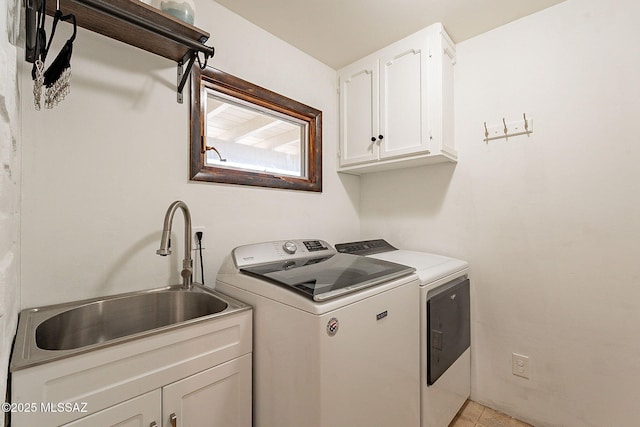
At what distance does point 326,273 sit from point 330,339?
37 cm

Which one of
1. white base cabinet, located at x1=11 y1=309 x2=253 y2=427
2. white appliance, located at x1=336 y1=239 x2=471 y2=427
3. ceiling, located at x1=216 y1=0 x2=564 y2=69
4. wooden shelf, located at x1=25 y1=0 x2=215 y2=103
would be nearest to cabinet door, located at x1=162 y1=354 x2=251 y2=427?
white base cabinet, located at x1=11 y1=309 x2=253 y2=427

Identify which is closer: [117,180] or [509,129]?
[117,180]

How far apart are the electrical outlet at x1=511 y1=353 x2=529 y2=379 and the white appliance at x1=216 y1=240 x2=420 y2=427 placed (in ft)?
2.74

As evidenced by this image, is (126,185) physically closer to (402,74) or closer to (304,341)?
(304,341)

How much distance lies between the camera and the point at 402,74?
1.90 metres

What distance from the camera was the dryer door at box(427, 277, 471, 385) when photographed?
57.2 inches

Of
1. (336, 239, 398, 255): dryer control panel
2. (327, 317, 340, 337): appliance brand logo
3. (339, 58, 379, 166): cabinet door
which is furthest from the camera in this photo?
(339, 58, 379, 166): cabinet door

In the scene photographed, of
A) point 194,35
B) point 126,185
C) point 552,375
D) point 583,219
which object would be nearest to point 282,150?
point 194,35

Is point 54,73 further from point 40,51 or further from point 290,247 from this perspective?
point 290,247

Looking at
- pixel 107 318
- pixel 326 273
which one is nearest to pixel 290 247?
pixel 326 273

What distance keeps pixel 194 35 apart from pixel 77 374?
1.38 meters

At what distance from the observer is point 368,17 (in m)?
1.71

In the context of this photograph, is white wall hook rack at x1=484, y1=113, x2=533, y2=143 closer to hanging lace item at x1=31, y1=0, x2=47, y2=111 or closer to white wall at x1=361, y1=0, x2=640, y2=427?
white wall at x1=361, y1=0, x2=640, y2=427

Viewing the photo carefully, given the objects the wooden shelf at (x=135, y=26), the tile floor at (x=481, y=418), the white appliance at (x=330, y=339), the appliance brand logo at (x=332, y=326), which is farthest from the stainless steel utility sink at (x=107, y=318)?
the tile floor at (x=481, y=418)
